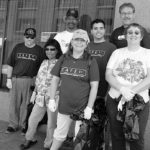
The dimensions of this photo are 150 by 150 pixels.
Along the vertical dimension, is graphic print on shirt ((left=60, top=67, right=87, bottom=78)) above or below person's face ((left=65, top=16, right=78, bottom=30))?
below

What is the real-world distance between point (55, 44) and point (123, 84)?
4.74 ft

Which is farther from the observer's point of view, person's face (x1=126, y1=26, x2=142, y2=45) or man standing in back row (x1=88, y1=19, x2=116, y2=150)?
man standing in back row (x1=88, y1=19, x2=116, y2=150)

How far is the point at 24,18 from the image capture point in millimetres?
6086

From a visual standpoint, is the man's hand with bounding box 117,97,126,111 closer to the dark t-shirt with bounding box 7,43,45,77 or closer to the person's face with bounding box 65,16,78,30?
the person's face with bounding box 65,16,78,30

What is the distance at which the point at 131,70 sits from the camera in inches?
126

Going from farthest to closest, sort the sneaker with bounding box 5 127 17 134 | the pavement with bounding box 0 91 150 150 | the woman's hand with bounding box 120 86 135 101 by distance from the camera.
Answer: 1. the sneaker with bounding box 5 127 17 134
2. the pavement with bounding box 0 91 150 150
3. the woman's hand with bounding box 120 86 135 101

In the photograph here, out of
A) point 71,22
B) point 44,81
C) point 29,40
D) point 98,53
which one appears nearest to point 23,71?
point 29,40

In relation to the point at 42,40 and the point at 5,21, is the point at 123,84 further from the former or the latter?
the point at 5,21

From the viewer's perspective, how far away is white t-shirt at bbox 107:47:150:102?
318 cm

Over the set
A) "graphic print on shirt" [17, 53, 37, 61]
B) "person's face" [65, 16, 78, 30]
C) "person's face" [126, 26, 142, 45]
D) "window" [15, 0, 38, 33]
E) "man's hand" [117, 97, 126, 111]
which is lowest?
"man's hand" [117, 97, 126, 111]

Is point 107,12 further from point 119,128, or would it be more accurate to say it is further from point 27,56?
point 119,128

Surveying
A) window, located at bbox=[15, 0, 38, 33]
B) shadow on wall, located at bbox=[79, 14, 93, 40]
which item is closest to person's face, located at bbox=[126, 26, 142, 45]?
shadow on wall, located at bbox=[79, 14, 93, 40]

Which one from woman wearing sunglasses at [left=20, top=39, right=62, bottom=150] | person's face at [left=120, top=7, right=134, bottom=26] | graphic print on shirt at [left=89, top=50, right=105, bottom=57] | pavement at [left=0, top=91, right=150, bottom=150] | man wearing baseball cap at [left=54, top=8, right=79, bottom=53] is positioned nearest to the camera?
graphic print on shirt at [left=89, top=50, right=105, bottom=57]

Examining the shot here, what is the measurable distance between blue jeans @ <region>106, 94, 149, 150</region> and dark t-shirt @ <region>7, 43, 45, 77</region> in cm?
197
